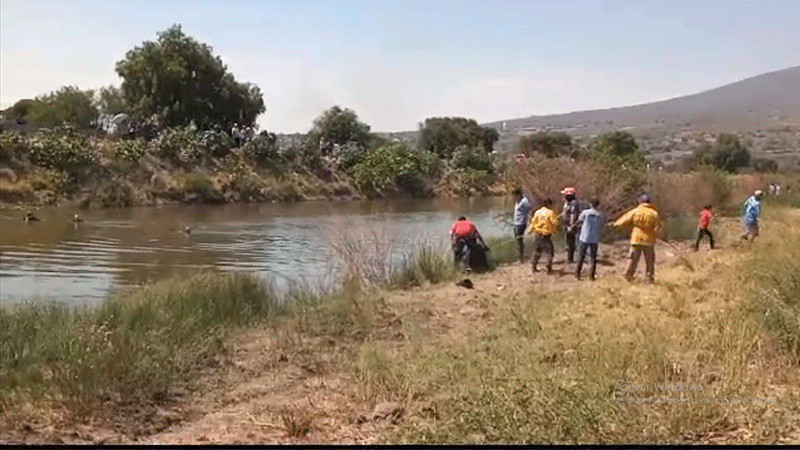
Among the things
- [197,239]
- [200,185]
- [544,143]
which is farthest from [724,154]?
[197,239]

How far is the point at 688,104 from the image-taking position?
580cm

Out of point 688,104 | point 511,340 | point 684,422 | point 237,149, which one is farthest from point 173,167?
point 684,422

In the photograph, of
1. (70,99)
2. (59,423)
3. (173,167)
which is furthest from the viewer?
(173,167)

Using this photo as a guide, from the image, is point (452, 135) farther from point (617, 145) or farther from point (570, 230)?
point (570, 230)

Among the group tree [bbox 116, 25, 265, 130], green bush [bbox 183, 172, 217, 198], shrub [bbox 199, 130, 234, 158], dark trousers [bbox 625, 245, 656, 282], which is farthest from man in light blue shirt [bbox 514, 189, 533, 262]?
tree [bbox 116, 25, 265, 130]

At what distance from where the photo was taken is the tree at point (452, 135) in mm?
6660

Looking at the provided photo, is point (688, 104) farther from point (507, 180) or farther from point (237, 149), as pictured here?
point (507, 180)

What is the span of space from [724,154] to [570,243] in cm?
499

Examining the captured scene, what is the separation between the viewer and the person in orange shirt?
454 inches

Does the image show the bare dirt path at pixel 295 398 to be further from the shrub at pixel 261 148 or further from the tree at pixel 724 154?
the tree at pixel 724 154

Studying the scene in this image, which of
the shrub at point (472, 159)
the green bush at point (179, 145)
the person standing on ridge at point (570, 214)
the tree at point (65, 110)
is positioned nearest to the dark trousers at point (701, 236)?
the person standing on ridge at point (570, 214)

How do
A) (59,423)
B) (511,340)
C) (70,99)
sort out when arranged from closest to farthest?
(59,423) → (511,340) → (70,99)

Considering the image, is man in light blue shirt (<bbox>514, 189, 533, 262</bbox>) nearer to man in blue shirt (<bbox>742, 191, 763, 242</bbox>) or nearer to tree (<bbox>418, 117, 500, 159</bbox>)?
man in blue shirt (<bbox>742, 191, 763, 242</bbox>)

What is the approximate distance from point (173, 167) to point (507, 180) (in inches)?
215
